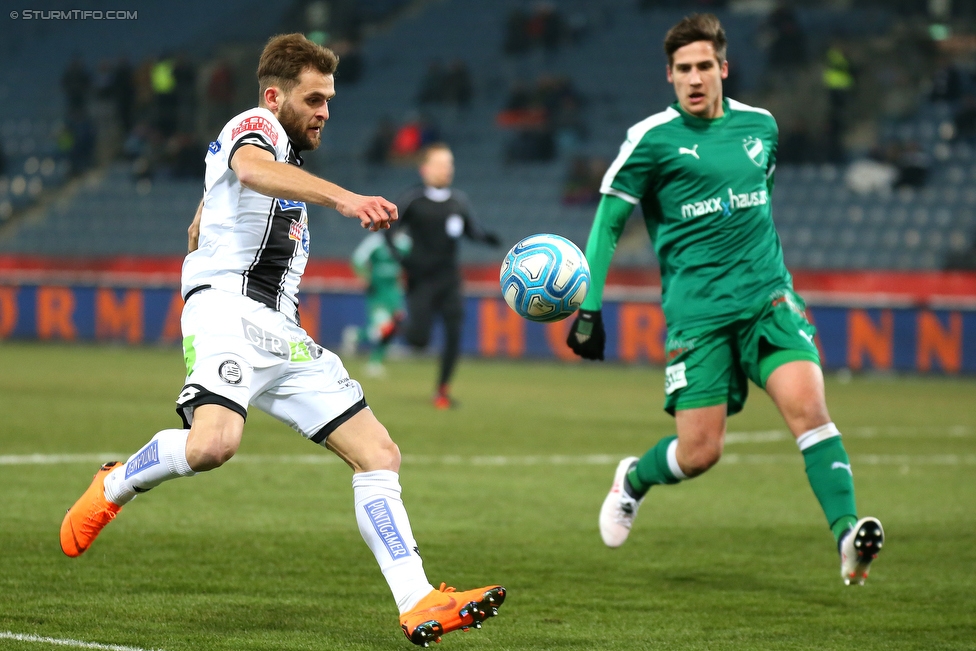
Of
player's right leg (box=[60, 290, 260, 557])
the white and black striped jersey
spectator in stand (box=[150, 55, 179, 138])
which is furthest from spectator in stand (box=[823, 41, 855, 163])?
player's right leg (box=[60, 290, 260, 557])

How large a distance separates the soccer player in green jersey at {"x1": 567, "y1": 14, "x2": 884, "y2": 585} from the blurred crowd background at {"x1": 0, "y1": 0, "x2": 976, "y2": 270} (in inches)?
590

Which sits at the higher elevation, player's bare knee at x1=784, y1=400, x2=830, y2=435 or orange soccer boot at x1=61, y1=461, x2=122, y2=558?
player's bare knee at x1=784, y1=400, x2=830, y2=435

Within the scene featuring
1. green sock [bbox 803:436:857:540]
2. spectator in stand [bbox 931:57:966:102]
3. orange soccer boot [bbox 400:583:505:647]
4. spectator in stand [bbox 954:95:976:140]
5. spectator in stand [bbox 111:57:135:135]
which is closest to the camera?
orange soccer boot [bbox 400:583:505:647]

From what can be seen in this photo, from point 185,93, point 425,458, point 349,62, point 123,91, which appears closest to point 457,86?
point 349,62

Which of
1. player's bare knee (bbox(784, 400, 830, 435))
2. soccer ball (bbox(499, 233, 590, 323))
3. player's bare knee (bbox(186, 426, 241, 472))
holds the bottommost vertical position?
player's bare knee (bbox(784, 400, 830, 435))

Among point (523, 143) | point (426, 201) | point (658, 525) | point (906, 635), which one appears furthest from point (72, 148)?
point (906, 635)

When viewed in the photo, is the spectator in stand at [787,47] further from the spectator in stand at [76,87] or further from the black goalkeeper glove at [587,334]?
the black goalkeeper glove at [587,334]

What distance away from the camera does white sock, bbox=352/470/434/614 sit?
4.85m

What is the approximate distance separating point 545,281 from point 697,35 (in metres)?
1.32

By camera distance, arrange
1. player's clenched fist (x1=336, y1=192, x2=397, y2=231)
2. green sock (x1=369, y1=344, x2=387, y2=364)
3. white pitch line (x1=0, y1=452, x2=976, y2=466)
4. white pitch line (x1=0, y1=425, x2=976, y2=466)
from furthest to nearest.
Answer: green sock (x1=369, y1=344, x2=387, y2=364)
white pitch line (x1=0, y1=452, x2=976, y2=466)
white pitch line (x1=0, y1=425, x2=976, y2=466)
player's clenched fist (x1=336, y1=192, x2=397, y2=231)

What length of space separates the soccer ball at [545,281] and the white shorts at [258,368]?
104cm

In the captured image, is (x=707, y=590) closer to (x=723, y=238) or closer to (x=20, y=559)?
(x=723, y=238)

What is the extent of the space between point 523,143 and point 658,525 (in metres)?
20.1

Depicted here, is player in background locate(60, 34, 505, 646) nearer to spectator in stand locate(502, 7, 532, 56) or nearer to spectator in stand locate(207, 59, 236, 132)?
spectator in stand locate(502, 7, 532, 56)
